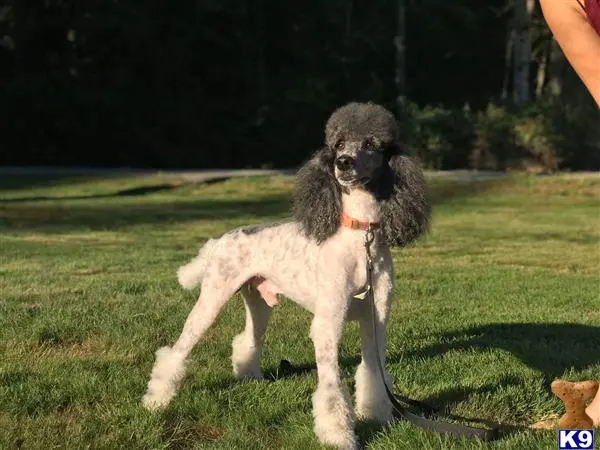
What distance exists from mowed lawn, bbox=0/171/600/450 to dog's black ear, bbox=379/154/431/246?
918 millimetres

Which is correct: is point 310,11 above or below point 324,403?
above

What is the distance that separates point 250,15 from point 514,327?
30.1 meters

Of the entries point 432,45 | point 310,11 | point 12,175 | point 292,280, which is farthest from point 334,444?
point 432,45

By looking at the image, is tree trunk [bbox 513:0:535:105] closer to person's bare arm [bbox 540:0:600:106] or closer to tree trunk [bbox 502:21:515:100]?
tree trunk [bbox 502:21:515:100]

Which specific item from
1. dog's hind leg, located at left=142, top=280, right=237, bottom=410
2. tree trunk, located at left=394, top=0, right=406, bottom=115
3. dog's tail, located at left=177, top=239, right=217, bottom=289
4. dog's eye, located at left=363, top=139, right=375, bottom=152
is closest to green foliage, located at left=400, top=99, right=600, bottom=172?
tree trunk, located at left=394, top=0, right=406, bottom=115

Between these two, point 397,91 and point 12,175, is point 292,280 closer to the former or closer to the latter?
point 12,175

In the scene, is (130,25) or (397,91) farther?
(397,91)

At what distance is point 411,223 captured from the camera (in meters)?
3.99

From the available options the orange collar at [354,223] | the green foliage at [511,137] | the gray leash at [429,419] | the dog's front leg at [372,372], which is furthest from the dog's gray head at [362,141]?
the green foliage at [511,137]

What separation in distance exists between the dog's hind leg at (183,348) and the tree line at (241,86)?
20.9 metres

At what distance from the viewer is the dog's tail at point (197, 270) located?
466 centimetres

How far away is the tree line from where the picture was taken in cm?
2539

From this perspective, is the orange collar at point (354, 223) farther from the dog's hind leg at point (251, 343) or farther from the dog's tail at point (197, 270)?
the dog's hind leg at point (251, 343)

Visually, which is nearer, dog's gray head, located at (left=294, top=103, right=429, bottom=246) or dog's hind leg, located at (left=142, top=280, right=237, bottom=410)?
dog's gray head, located at (left=294, top=103, right=429, bottom=246)
